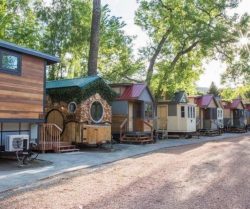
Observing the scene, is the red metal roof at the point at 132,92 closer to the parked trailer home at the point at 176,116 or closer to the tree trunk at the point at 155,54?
the parked trailer home at the point at 176,116

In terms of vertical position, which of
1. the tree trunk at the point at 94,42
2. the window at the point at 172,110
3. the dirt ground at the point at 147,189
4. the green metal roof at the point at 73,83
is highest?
the tree trunk at the point at 94,42

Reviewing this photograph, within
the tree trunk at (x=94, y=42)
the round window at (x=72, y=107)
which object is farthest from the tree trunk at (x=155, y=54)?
the round window at (x=72, y=107)

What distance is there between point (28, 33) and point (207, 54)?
17.0 meters

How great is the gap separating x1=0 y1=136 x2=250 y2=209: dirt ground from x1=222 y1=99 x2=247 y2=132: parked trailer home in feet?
110

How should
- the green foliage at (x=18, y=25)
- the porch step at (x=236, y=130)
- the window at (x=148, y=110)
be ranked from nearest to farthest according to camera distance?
the window at (x=148, y=110) < the green foliage at (x=18, y=25) < the porch step at (x=236, y=130)

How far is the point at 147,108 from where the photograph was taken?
27219mm

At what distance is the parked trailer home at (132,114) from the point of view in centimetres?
2527

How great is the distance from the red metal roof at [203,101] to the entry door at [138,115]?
13.3 metres

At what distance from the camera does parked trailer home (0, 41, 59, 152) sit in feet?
46.7

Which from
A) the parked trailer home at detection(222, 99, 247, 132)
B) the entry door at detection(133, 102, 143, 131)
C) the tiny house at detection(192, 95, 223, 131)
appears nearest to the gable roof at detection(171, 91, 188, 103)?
the tiny house at detection(192, 95, 223, 131)

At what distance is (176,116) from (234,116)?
1829cm

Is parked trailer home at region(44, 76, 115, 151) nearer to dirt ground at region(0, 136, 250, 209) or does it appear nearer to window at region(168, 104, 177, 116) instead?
dirt ground at region(0, 136, 250, 209)

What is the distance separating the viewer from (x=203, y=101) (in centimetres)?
3900

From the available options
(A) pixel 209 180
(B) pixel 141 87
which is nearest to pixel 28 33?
(B) pixel 141 87
